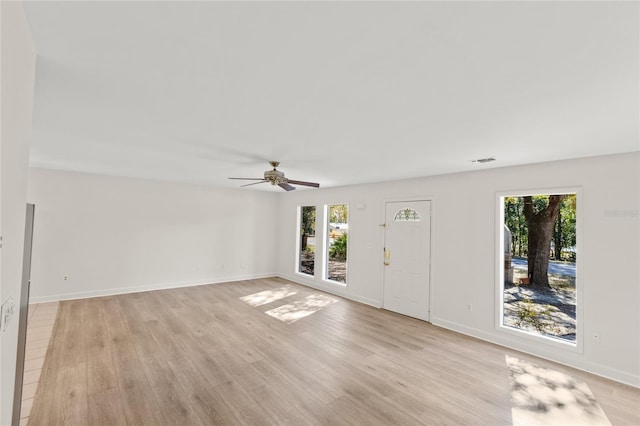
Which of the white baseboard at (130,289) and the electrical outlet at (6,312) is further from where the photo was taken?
the white baseboard at (130,289)

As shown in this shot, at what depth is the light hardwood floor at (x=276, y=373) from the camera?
7.72 ft

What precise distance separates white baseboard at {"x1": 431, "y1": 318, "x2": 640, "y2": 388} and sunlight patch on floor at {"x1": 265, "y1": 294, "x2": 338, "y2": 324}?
2.04m

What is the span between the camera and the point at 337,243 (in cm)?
671

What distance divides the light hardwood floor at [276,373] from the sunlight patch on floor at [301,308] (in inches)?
2.4

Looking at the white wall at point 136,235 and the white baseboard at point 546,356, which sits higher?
the white wall at point 136,235

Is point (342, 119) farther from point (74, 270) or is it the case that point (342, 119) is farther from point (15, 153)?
point (74, 270)

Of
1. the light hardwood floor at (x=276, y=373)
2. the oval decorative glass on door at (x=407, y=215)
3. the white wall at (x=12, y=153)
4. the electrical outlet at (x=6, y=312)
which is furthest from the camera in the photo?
the oval decorative glass on door at (x=407, y=215)

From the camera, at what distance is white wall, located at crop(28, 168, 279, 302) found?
5.13m

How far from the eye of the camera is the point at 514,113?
2.10 metres

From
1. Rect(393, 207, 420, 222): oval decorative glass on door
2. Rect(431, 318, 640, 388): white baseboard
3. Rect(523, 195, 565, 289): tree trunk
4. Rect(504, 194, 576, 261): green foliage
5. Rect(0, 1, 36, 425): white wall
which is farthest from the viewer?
Rect(393, 207, 420, 222): oval decorative glass on door

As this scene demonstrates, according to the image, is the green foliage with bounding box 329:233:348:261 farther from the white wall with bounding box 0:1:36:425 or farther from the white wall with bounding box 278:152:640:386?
the white wall with bounding box 0:1:36:425

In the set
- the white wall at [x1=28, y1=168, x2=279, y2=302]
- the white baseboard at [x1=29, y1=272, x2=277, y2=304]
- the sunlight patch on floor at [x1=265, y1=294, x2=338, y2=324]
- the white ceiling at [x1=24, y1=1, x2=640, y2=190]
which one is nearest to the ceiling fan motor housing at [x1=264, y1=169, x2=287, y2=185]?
the white ceiling at [x1=24, y1=1, x2=640, y2=190]

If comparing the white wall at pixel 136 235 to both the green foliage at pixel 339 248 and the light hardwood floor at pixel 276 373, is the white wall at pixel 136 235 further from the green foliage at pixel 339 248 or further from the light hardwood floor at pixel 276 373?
the green foliage at pixel 339 248

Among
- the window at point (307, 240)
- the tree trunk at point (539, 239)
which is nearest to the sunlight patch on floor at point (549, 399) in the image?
the tree trunk at point (539, 239)
